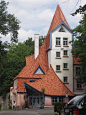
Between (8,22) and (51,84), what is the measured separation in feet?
58.7

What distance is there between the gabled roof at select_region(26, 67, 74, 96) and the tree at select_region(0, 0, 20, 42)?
15127 millimetres

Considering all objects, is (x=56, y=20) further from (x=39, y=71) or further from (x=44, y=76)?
(x=44, y=76)

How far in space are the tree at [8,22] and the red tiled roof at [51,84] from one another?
15360mm

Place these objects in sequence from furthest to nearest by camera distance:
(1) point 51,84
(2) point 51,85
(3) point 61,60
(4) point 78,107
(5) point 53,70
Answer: (3) point 61,60, (5) point 53,70, (1) point 51,84, (2) point 51,85, (4) point 78,107

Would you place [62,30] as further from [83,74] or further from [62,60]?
[83,74]

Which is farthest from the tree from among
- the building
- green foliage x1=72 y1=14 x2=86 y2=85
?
the building

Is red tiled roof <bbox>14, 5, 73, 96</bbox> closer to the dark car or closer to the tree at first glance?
the tree

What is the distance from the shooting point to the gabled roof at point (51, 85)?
42375 millimetres

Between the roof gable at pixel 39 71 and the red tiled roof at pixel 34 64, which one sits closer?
the red tiled roof at pixel 34 64

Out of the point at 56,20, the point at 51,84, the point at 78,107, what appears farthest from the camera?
the point at 56,20

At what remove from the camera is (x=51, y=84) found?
4341 centimetres

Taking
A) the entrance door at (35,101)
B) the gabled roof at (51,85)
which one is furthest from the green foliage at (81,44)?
the entrance door at (35,101)

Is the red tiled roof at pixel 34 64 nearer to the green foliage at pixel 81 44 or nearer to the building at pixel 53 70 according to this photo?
the building at pixel 53 70

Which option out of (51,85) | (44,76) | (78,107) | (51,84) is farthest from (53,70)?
(78,107)
